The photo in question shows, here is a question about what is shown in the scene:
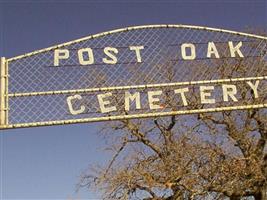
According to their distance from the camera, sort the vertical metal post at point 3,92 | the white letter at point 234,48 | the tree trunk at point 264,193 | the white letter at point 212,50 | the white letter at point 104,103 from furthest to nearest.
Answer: the tree trunk at point 264,193, the white letter at point 234,48, the white letter at point 212,50, the white letter at point 104,103, the vertical metal post at point 3,92

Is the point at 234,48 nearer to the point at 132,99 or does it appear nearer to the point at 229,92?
the point at 229,92

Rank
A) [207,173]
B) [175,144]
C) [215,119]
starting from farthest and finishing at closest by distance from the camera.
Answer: [215,119] < [175,144] < [207,173]

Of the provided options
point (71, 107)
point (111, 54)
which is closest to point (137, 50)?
point (111, 54)

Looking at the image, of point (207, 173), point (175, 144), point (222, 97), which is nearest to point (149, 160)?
point (175, 144)

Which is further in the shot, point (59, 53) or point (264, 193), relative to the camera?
point (264, 193)

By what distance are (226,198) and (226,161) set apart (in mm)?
1028

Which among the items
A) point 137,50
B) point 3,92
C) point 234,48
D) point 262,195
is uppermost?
point 137,50

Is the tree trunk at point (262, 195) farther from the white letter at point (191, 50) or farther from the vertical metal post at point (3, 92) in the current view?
the vertical metal post at point (3, 92)

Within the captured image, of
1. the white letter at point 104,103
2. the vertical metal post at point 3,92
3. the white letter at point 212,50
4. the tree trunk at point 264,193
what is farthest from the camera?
the tree trunk at point 264,193

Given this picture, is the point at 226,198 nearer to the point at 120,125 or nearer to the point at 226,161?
the point at 226,161

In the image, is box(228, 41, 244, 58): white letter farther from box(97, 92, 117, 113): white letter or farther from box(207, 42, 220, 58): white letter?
box(97, 92, 117, 113): white letter

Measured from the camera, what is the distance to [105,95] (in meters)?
6.23

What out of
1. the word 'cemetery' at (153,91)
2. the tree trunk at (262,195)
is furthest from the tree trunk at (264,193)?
the word 'cemetery' at (153,91)

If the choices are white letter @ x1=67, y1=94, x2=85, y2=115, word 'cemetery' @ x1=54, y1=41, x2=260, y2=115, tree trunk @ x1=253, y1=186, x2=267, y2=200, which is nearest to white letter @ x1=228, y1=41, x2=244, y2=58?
word 'cemetery' @ x1=54, y1=41, x2=260, y2=115
